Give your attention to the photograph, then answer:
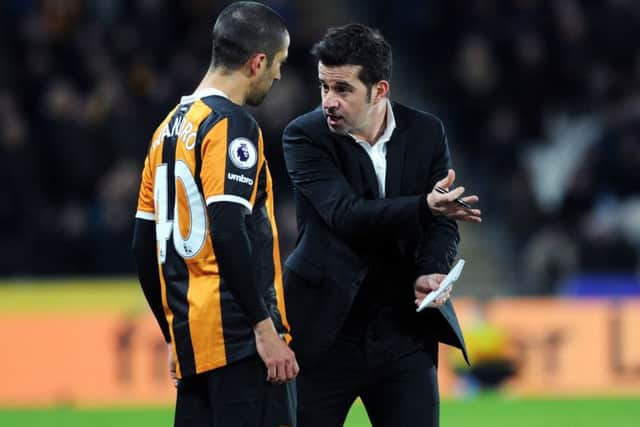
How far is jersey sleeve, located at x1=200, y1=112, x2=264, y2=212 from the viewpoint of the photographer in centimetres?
420

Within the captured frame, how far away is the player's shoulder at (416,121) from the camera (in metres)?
4.95

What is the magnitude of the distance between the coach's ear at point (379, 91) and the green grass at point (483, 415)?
4375 millimetres

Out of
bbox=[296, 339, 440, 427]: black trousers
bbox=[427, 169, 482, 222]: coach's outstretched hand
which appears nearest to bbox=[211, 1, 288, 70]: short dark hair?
bbox=[427, 169, 482, 222]: coach's outstretched hand

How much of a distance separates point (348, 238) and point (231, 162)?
0.79 m

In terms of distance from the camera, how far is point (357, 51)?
4.73 meters

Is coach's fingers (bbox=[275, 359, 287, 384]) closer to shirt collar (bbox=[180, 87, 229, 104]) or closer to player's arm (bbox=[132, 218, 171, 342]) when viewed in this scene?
player's arm (bbox=[132, 218, 171, 342])

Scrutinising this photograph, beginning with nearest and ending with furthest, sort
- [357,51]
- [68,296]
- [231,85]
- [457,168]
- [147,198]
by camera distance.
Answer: [231,85] → [147,198] → [357,51] → [68,296] → [457,168]

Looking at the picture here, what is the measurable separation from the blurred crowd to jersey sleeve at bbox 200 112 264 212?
8.21 m

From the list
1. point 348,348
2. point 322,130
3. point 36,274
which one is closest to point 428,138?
point 322,130

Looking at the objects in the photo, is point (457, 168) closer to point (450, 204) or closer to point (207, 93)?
point (450, 204)

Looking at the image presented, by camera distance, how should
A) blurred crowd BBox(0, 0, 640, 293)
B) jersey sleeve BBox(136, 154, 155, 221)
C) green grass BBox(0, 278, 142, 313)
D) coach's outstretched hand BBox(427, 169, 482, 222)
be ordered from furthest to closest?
1. blurred crowd BBox(0, 0, 640, 293)
2. green grass BBox(0, 278, 142, 313)
3. jersey sleeve BBox(136, 154, 155, 221)
4. coach's outstretched hand BBox(427, 169, 482, 222)

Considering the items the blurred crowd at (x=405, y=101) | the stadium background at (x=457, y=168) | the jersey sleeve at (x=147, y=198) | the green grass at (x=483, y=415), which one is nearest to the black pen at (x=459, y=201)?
the jersey sleeve at (x=147, y=198)

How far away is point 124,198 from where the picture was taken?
41.3 feet

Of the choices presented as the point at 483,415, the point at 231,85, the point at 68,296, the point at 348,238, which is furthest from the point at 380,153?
the point at 68,296
